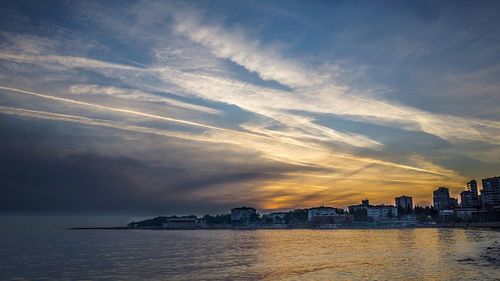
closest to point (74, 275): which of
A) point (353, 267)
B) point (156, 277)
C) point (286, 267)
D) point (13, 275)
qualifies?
point (13, 275)

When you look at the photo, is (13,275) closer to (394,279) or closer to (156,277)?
(156,277)

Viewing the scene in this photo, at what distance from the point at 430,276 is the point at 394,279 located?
4908mm

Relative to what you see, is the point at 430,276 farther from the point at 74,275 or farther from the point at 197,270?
the point at 74,275

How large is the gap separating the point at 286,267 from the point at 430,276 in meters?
19.4

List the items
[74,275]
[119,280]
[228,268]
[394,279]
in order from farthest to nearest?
[228,268], [74,275], [119,280], [394,279]

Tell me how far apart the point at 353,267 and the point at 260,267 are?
42.3 ft

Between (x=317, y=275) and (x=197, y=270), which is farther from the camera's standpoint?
(x=197, y=270)

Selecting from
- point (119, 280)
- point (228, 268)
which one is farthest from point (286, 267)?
point (119, 280)

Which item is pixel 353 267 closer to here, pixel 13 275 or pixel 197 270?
pixel 197 270

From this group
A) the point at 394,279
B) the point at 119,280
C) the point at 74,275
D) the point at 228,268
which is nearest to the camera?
the point at 394,279

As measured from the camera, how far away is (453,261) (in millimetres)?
58844

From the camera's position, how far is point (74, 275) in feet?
172

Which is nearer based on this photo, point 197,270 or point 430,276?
point 430,276

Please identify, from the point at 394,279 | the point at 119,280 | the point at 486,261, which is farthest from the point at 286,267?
the point at 486,261
